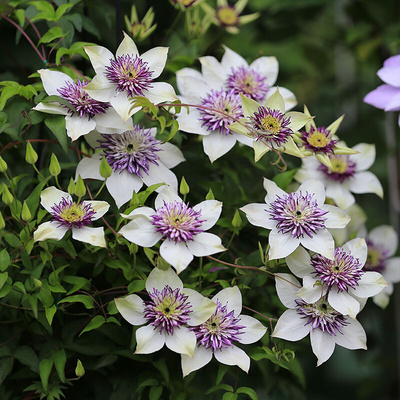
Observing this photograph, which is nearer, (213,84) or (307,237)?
(307,237)

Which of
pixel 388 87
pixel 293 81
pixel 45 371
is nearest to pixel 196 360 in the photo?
pixel 45 371

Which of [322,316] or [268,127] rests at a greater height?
[268,127]

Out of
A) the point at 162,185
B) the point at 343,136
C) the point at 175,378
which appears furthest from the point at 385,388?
the point at 162,185

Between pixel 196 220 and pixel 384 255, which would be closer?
pixel 196 220

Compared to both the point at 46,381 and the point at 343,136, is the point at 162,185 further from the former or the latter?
the point at 343,136

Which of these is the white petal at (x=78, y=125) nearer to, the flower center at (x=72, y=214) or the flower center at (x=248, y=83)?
the flower center at (x=72, y=214)

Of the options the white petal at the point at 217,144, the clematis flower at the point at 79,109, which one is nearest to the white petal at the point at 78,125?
the clematis flower at the point at 79,109

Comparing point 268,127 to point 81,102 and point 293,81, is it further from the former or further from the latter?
point 293,81

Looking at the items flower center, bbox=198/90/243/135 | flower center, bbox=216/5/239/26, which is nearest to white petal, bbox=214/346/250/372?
flower center, bbox=198/90/243/135
